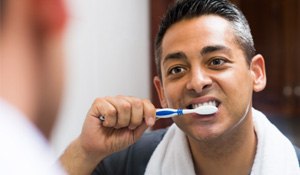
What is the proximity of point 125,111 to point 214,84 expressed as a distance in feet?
0.66

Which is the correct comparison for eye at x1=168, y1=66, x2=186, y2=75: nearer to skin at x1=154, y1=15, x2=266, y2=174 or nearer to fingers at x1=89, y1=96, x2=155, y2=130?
skin at x1=154, y1=15, x2=266, y2=174

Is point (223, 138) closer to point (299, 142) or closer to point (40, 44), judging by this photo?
point (40, 44)

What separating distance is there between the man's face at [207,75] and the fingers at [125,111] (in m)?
0.11

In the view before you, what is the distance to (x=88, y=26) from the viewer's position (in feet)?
2.09

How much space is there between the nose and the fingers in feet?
0.33

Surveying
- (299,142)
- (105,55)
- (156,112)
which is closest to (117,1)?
(105,55)

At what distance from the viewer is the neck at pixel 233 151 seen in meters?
0.80

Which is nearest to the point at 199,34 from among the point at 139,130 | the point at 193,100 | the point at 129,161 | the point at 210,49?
the point at 210,49

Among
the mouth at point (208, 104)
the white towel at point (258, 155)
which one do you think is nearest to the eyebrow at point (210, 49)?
the mouth at point (208, 104)

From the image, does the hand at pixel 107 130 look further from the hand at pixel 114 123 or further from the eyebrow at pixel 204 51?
the eyebrow at pixel 204 51

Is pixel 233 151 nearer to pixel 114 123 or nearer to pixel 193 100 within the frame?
pixel 193 100

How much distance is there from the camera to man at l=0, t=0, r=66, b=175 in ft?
1.56

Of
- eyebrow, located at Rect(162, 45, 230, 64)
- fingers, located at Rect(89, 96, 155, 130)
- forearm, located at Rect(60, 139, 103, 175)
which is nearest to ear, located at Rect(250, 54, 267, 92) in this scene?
eyebrow, located at Rect(162, 45, 230, 64)

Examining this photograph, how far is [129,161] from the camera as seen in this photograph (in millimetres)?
899
